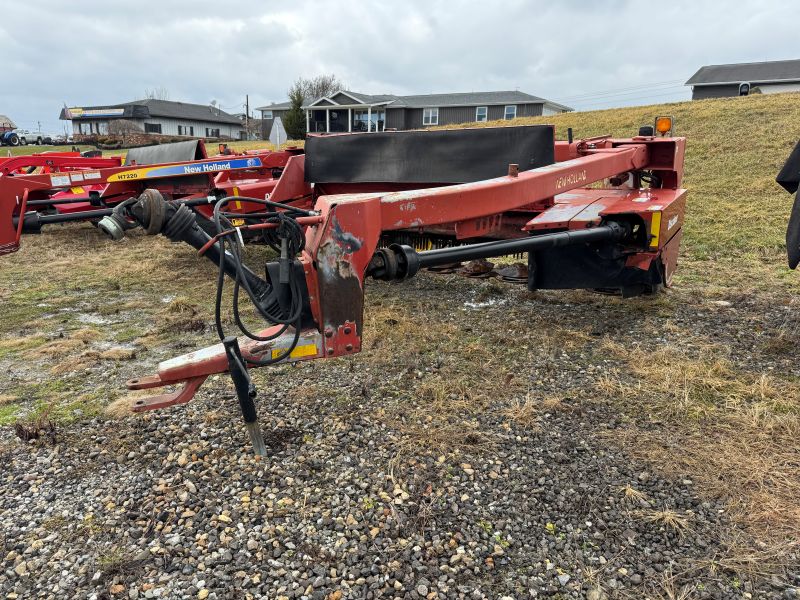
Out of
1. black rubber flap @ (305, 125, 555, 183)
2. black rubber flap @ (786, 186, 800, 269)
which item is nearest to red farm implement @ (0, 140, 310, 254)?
black rubber flap @ (305, 125, 555, 183)

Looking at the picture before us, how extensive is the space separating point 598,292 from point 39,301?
5783 mm

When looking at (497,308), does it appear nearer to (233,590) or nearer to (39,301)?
(233,590)

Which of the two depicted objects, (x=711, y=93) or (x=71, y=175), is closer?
(x=71, y=175)

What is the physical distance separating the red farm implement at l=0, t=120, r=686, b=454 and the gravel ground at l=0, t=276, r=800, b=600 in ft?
1.31

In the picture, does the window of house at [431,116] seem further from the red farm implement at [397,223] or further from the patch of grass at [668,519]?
the patch of grass at [668,519]

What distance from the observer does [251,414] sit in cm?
276

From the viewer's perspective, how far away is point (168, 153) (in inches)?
334

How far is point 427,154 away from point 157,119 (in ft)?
182

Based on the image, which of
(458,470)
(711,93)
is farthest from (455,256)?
(711,93)

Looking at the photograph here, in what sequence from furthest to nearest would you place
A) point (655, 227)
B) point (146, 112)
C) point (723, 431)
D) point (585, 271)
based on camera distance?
1. point (146, 112)
2. point (585, 271)
3. point (655, 227)
4. point (723, 431)

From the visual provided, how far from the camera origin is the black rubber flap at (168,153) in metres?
8.02

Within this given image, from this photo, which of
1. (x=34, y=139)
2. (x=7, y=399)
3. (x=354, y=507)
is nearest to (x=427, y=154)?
(x=354, y=507)

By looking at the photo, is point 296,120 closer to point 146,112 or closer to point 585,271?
point 146,112

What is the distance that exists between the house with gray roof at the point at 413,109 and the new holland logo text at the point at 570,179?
1358 inches
